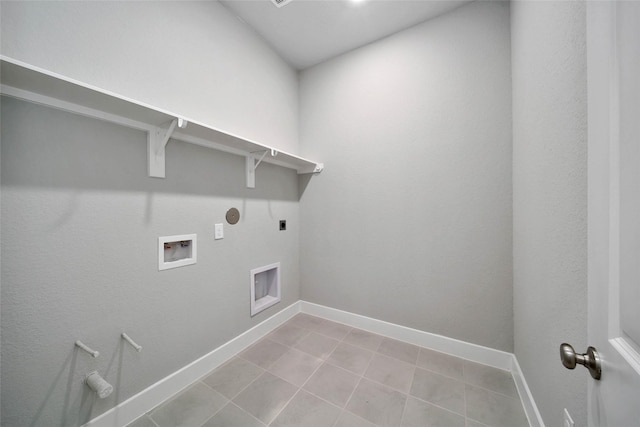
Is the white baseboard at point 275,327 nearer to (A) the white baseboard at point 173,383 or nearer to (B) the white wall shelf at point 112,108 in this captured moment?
(A) the white baseboard at point 173,383

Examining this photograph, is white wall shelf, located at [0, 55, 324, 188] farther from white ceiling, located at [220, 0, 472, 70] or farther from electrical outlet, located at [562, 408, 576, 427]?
electrical outlet, located at [562, 408, 576, 427]

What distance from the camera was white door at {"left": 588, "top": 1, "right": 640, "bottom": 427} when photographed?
0.37 meters

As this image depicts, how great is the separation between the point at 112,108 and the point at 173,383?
173 centimetres

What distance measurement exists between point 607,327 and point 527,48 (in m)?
1.59

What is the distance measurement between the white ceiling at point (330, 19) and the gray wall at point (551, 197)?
77 cm

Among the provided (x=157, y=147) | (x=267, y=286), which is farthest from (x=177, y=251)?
(x=267, y=286)

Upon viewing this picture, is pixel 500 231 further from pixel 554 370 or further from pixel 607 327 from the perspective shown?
pixel 607 327

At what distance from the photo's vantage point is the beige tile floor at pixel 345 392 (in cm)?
125

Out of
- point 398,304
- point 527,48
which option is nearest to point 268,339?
point 398,304

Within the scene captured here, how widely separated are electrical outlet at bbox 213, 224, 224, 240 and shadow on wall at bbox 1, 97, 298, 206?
0.26 metres

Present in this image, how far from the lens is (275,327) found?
2.22 meters

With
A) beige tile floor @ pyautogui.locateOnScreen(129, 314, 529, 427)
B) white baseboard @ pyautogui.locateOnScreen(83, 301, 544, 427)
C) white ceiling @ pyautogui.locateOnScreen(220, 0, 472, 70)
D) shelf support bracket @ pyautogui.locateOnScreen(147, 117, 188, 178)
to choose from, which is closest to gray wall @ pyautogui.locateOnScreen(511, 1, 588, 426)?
white baseboard @ pyautogui.locateOnScreen(83, 301, 544, 427)

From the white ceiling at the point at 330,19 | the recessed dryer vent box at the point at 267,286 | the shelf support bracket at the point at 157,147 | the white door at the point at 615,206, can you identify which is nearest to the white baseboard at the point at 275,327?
the recessed dryer vent box at the point at 267,286

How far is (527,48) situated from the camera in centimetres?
125
